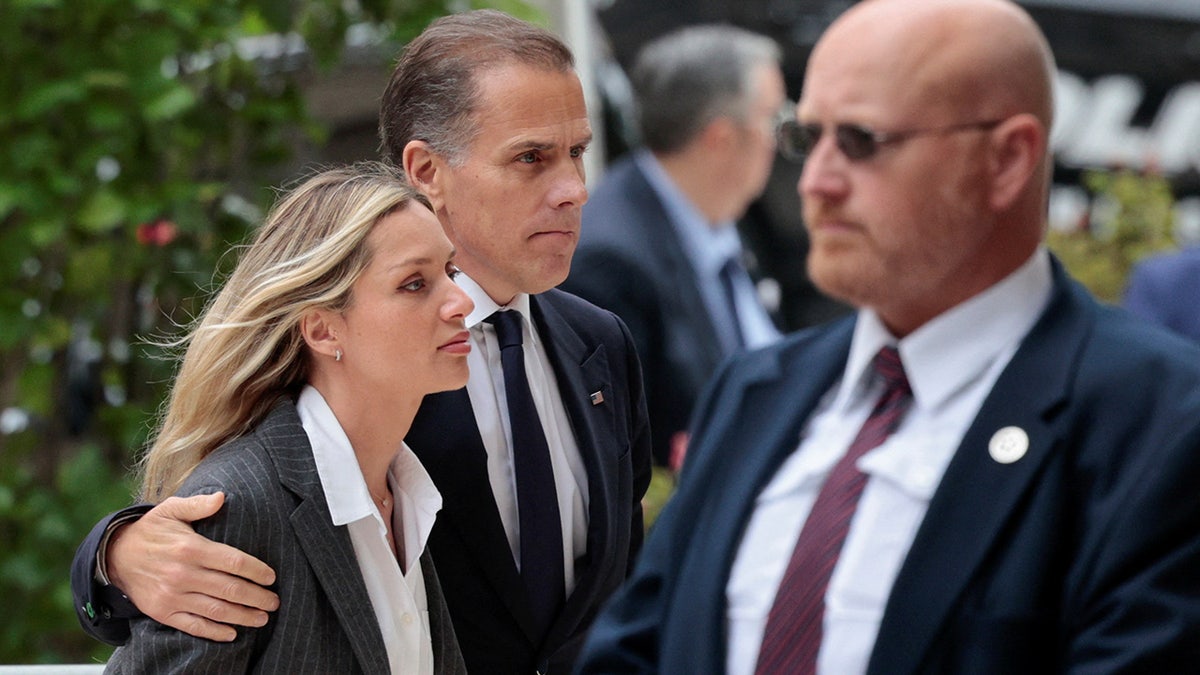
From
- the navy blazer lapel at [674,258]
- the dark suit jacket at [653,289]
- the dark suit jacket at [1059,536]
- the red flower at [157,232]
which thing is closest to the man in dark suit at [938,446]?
the dark suit jacket at [1059,536]

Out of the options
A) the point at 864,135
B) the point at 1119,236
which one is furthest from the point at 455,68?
the point at 1119,236

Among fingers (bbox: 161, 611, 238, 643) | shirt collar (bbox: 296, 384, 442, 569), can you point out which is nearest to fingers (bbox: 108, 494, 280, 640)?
fingers (bbox: 161, 611, 238, 643)

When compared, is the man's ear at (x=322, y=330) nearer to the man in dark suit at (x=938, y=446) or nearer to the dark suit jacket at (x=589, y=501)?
the dark suit jacket at (x=589, y=501)

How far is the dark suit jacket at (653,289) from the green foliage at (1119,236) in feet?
11.4

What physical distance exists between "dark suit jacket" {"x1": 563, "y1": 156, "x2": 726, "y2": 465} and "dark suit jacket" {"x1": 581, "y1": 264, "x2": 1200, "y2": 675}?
388mm

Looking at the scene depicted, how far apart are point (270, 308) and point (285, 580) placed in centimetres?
28

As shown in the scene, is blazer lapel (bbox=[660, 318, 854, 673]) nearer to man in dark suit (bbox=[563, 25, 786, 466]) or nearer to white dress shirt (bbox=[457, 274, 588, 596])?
man in dark suit (bbox=[563, 25, 786, 466])

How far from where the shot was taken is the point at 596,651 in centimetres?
252

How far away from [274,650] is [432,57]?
641 millimetres

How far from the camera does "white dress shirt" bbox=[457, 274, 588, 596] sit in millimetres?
1710

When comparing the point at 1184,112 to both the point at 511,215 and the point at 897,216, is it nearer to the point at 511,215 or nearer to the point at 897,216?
the point at 897,216

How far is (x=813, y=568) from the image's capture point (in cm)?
234

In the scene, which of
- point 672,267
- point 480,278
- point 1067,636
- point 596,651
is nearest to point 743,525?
point 596,651

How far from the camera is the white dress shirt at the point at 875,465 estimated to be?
2.29 meters
